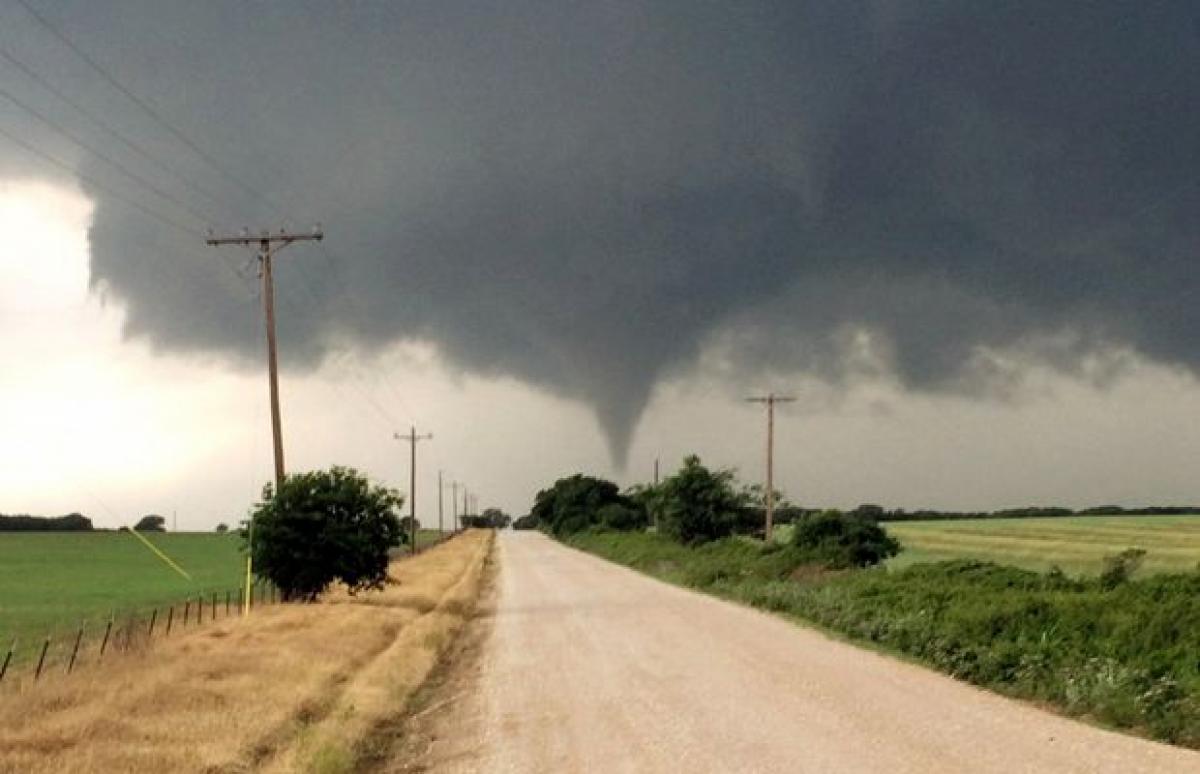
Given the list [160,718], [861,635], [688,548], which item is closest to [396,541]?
[861,635]

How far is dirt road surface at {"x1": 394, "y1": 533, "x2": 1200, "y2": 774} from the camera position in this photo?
1171 cm

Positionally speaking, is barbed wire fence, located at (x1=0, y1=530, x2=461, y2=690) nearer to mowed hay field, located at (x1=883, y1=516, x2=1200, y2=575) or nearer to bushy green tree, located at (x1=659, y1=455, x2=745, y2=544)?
mowed hay field, located at (x1=883, y1=516, x2=1200, y2=575)

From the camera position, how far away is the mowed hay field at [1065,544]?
55906mm

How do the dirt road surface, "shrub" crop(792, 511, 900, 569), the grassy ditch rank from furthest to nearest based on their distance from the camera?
1. "shrub" crop(792, 511, 900, 569)
2. the grassy ditch
3. the dirt road surface

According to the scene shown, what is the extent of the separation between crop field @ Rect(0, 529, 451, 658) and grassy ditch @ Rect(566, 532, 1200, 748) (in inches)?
802

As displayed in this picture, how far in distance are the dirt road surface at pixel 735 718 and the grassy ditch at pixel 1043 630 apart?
0.80m

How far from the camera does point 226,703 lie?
52.2ft

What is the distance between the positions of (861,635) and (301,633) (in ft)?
40.9

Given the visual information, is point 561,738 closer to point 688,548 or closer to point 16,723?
point 16,723

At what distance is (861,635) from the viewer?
26.5 m

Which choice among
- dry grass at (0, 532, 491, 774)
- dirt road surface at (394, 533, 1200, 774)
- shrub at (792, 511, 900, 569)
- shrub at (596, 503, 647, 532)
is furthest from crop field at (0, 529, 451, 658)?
shrub at (596, 503, 647, 532)

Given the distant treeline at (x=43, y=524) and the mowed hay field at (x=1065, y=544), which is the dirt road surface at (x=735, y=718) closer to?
the mowed hay field at (x=1065, y=544)

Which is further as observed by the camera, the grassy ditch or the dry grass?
the grassy ditch

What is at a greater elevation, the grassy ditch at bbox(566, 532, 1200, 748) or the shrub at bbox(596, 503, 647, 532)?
the grassy ditch at bbox(566, 532, 1200, 748)
